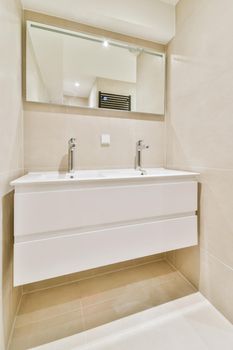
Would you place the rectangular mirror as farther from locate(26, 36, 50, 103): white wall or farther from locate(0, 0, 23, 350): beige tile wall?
locate(0, 0, 23, 350): beige tile wall

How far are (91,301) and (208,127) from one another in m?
1.32

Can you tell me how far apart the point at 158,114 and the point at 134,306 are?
1422 millimetres

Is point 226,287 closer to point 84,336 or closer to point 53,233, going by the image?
point 84,336

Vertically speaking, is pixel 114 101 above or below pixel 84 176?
above

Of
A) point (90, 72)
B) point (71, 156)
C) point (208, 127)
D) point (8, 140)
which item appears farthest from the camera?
point (90, 72)

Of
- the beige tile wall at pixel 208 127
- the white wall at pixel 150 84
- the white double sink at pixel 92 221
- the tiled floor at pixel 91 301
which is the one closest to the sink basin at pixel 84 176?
the white double sink at pixel 92 221

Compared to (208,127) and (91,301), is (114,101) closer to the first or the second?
(208,127)

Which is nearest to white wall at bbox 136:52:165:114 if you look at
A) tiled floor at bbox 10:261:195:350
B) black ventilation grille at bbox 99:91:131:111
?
black ventilation grille at bbox 99:91:131:111

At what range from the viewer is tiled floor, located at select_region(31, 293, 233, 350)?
818 millimetres

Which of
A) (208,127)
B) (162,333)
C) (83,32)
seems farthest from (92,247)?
(83,32)

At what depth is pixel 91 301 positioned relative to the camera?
43.0 inches

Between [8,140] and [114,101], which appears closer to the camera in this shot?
[8,140]

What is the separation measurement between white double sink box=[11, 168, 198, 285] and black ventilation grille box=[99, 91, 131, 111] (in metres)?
0.70

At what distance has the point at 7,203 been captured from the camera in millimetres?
839
